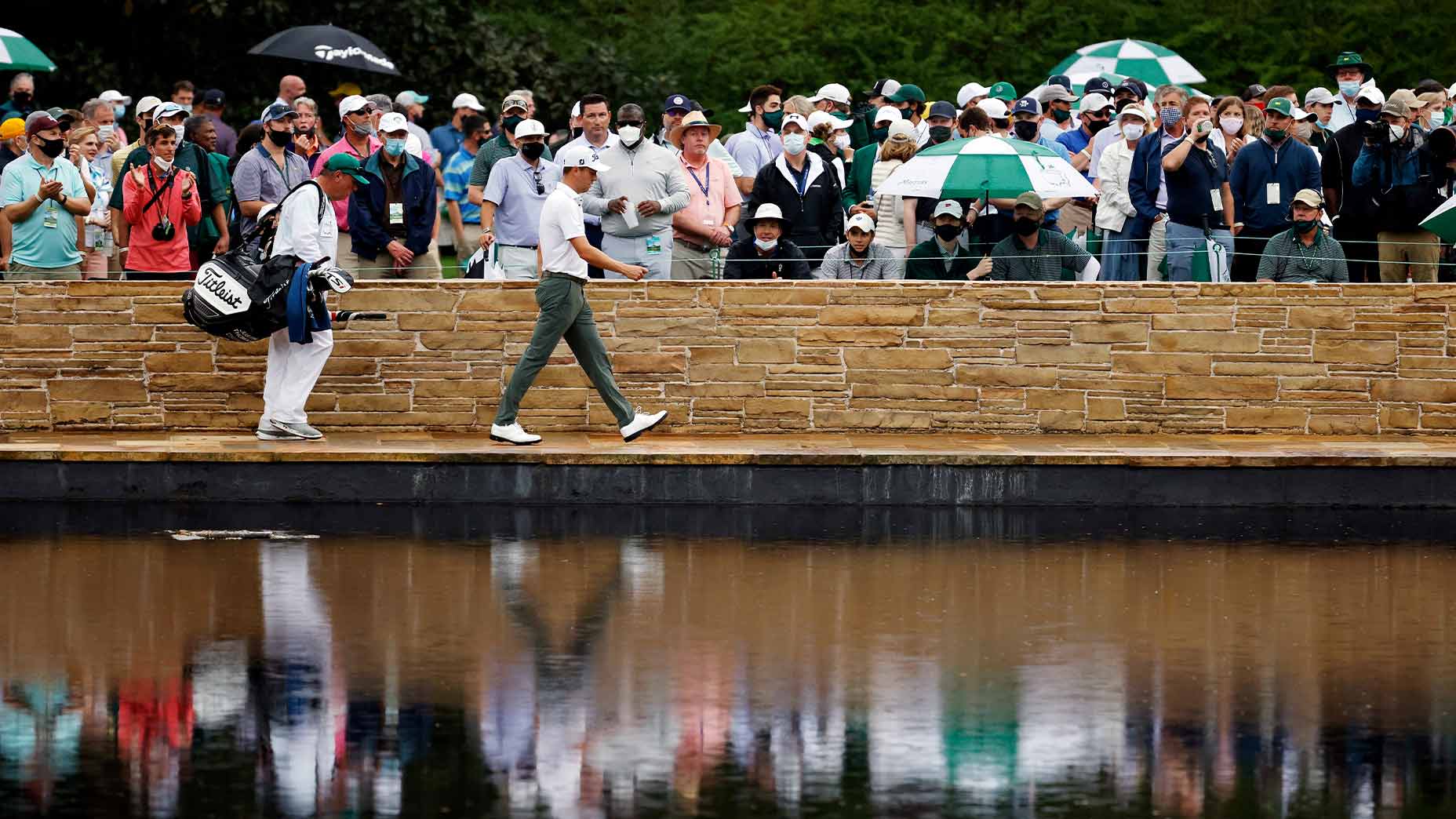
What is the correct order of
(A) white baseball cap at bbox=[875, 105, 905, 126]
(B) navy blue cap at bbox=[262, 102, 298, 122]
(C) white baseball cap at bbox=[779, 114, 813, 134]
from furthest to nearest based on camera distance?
(A) white baseball cap at bbox=[875, 105, 905, 126] → (C) white baseball cap at bbox=[779, 114, 813, 134] → (B) navy blue cap at bbox=[262, 102, 298, 122]

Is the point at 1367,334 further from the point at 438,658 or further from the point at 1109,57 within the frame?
the point at 1109,57

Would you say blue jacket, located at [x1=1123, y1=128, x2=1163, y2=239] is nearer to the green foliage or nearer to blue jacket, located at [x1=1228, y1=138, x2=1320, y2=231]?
blue jacket, located at [x1=1228, y1=138, x2=1320, y2=231]

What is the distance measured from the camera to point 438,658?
32.0ft

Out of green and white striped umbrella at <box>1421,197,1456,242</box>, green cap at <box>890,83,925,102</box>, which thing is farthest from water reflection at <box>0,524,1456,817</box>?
green cap at <box>890,83,925,102</box>

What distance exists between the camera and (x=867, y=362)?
621 inches

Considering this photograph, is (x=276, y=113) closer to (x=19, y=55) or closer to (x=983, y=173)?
(x=983, y=173)

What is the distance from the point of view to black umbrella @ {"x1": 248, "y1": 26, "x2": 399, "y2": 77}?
2241cm

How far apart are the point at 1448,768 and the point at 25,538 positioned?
7.76 metres

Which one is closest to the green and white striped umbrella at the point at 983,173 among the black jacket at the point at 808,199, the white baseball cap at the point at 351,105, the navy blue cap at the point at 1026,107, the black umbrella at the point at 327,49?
the black jacket at the point at 808,199

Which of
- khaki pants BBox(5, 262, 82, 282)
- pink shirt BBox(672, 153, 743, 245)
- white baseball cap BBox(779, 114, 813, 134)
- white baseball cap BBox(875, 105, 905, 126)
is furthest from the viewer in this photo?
white baseball cap BBox(875, 105, 905, 126)

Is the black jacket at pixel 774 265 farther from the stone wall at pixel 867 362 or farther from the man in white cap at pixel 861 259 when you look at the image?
the stone wall at pixel 867 362

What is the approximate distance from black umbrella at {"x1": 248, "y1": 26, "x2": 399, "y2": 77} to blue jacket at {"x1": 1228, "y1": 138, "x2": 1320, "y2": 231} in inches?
338

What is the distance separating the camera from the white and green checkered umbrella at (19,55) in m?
21.9

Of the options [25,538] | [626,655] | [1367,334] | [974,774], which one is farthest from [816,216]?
[974,774]
